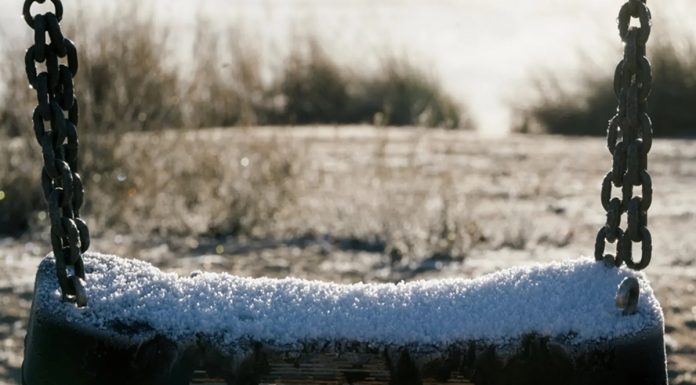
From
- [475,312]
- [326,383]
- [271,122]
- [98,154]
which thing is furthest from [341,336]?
[271,122]

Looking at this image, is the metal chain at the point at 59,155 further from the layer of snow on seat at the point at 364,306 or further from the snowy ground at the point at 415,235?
the snowy ground at the point at 415,235

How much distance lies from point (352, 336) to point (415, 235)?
12.7 feet

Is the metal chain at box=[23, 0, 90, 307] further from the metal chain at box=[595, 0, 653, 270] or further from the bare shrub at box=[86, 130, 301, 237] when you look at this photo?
the bare shrub at box=[86, 130, 301, 237]

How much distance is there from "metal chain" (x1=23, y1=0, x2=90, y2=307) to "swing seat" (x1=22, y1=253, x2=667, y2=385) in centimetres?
5

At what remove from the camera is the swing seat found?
2029mm

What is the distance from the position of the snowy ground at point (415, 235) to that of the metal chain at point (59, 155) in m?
2.00

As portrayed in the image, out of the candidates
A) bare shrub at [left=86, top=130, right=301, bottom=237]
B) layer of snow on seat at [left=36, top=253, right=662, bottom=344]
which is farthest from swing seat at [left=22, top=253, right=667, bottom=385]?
bare shrub at [left=86, top=130, right=301, bottom=237]

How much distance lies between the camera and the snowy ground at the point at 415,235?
514 cm

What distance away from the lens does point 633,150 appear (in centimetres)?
218

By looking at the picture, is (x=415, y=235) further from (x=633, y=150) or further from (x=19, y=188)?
(x=633, y=150)

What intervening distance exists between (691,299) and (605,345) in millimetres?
3114

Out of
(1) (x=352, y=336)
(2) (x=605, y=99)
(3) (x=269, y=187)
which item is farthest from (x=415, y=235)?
(2) (x=605, y=99)

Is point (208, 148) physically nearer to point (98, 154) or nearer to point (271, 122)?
point (98, 154)

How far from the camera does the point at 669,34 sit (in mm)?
11828
